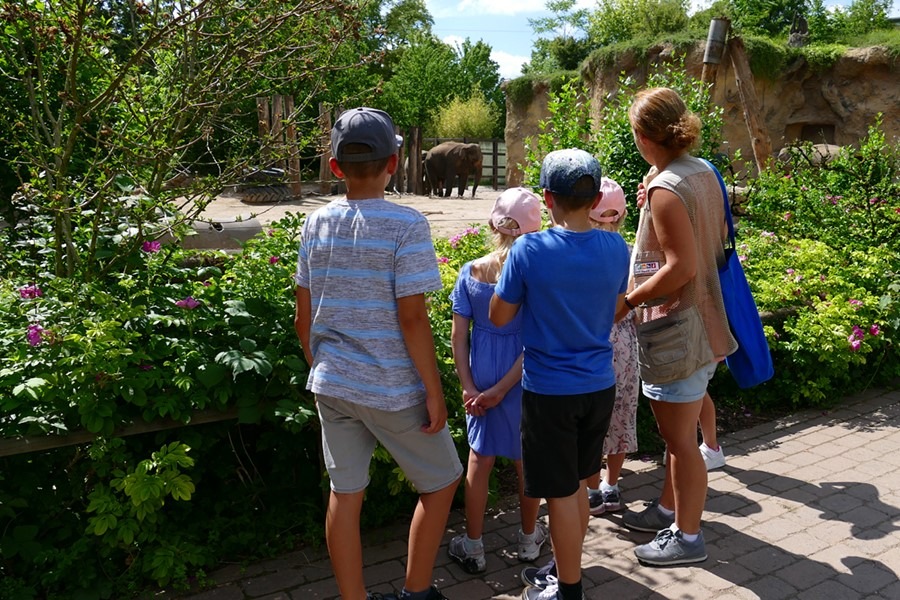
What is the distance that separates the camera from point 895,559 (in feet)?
10.8

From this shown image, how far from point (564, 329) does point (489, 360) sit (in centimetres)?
49

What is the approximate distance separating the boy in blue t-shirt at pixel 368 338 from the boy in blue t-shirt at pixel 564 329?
0.30m

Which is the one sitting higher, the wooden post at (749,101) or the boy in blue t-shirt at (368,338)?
the wooden post at (749,101)

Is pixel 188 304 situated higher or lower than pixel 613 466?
higher

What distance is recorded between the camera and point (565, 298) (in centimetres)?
256

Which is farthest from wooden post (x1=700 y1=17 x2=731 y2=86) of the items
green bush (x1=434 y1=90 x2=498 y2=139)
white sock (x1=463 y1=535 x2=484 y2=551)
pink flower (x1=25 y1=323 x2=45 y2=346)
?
green bush (x1=434 y1=90 x2=498 y2=139)

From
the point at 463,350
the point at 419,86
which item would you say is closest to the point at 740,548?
the point at 463,350

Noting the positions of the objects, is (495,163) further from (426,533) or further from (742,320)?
(426,533)

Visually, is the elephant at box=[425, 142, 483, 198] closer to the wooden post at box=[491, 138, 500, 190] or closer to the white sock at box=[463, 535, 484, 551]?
the wooden post at box=[491, 138, 500, 190]

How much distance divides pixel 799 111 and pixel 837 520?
867 inches

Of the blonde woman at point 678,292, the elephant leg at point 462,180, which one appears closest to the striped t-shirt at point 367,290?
the blonde woman at point 678,292

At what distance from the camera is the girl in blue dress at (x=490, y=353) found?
9.58ft

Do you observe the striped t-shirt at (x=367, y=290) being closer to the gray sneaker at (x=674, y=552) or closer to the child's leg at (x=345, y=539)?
the child's leg at (x=345, y=539)

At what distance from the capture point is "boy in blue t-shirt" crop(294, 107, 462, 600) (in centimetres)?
239
